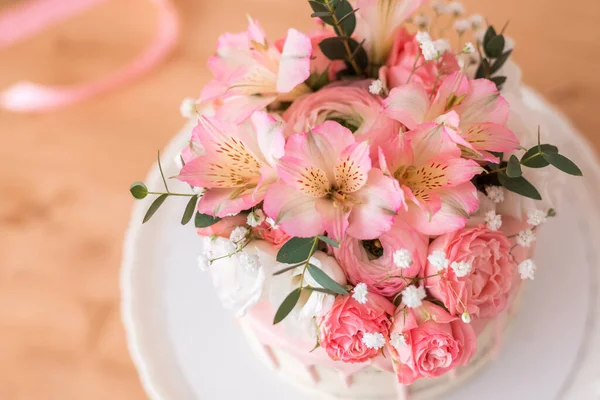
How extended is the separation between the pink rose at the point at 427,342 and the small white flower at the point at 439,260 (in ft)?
0.18

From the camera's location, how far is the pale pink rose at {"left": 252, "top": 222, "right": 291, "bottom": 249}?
67 centimetres

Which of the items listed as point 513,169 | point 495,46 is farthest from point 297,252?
point 495,46

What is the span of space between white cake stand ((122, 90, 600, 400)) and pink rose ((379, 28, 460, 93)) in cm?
38

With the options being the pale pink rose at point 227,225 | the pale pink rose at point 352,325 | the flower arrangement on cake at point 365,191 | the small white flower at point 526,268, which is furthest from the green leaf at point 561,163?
the pale pink rose at point 227,225

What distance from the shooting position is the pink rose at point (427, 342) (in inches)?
25.1

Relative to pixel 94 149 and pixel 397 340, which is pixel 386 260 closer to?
pixel 397 340

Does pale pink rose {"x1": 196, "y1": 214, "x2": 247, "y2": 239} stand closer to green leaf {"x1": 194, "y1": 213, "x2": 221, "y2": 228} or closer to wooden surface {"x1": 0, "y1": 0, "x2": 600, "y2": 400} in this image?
green leaf {"x1": 194, "y1": 213, "x2": 221, "y2": 228}

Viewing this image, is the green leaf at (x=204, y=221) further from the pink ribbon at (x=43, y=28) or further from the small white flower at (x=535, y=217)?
the pink ribbon at (x=43, y=28)

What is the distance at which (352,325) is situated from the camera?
2.08ft

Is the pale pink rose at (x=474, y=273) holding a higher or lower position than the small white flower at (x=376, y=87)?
lower

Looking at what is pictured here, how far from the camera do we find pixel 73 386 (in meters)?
1.00

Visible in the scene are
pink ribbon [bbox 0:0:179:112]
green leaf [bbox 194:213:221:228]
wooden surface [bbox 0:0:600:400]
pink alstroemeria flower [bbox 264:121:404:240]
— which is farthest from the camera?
pink ribbon [bbox 0:0:179:112]

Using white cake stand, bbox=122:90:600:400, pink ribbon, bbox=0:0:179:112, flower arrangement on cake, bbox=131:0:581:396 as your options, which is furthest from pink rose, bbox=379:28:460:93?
pink ribbon, bbox=0:0:179:112

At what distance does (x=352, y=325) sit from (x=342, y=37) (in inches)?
12.0
